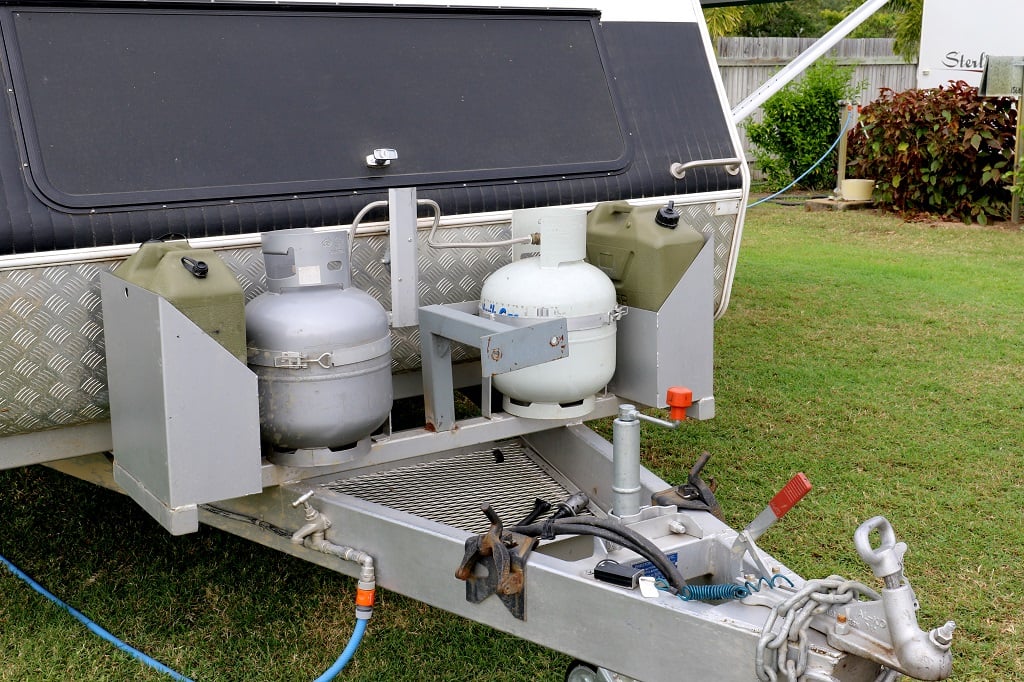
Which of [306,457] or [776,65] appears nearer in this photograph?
[306,457]

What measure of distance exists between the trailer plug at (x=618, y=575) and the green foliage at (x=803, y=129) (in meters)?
12.3

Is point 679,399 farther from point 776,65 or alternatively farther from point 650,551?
point 776,65

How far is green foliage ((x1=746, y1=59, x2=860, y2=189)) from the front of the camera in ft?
45.3

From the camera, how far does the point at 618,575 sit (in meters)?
2.33

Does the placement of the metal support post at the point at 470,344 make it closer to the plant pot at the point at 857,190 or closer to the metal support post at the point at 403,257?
the metal support post at the point at 403,257

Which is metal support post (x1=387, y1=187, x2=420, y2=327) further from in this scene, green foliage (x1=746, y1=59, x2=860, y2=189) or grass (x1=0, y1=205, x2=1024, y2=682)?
green foliage (x1=746, y1=59, x2=860, y2=189)

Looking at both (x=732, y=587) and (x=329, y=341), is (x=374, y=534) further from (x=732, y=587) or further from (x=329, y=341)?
(x=732, y=587)

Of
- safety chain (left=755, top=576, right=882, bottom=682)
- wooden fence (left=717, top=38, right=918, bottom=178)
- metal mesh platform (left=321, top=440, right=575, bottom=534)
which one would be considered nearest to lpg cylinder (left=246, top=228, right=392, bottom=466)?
metal mesh platform (left=321, top=440, right=575, bottom=534)

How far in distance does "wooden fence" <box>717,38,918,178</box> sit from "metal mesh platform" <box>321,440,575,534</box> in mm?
12933

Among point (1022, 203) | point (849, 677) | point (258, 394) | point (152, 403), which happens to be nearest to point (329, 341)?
point (258, 394)

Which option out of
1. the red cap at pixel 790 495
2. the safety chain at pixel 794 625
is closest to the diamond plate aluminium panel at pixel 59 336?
the red cap at pixel 790 495

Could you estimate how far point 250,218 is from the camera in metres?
3.07

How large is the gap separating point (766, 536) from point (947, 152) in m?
8.52

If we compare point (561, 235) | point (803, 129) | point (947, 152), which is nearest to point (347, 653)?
point (561, 235)
